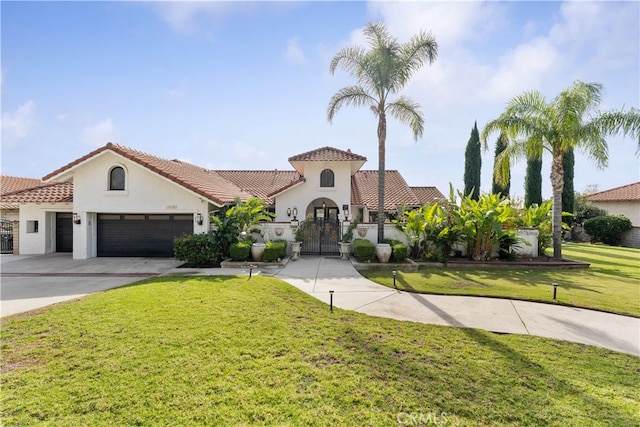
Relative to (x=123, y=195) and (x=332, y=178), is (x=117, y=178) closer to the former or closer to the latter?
(x=123, y=195)

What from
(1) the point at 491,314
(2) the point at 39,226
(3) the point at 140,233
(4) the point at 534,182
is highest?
(4) the point at 534,182

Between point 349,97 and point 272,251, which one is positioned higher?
point 349,97

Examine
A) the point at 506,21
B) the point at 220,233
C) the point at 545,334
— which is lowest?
the point at 545,334

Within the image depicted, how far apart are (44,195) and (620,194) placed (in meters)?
46.7

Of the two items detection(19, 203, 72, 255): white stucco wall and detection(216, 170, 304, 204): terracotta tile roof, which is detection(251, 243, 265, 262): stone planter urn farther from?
detection(19, 203, 72, 255): white stucco wall

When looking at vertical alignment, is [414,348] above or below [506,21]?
below

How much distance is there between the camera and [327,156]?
1850 centimetres

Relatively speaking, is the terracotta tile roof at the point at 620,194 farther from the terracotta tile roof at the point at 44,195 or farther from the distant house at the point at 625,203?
the terracotta tile roof at the point at 44,195

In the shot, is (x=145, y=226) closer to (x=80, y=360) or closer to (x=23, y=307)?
(x=23, y=307)

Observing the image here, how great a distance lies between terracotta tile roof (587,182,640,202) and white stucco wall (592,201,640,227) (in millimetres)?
470

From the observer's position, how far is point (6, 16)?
803 cm

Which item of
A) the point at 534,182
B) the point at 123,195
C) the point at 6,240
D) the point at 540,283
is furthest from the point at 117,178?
the point at 534,182

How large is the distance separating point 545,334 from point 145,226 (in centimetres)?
1677

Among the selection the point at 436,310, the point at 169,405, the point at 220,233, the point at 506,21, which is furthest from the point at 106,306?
the point at 506,21
